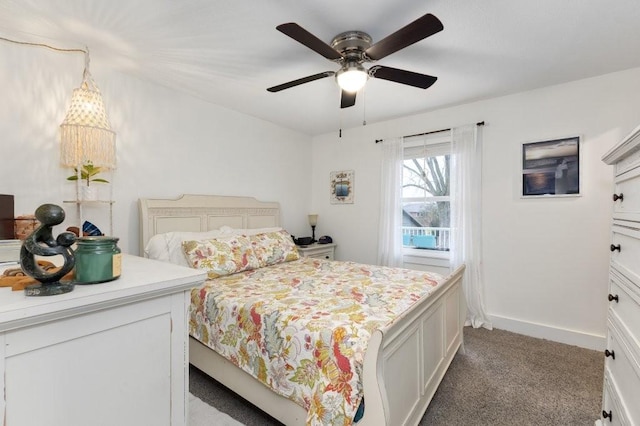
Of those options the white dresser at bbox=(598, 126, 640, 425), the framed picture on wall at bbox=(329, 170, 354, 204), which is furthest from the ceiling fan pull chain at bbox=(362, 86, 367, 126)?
the white dresser at bbox=(598, 126, 640, 425)

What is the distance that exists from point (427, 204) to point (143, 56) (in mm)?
3186

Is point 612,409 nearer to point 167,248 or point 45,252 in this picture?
point 45,252

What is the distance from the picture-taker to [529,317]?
9.69 feet

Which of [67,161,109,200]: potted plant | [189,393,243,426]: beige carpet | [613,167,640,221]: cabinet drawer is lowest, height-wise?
[189,393,243,426]: beige carpet

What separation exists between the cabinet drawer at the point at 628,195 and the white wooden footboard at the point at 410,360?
97cm

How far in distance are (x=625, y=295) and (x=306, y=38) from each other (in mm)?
1898

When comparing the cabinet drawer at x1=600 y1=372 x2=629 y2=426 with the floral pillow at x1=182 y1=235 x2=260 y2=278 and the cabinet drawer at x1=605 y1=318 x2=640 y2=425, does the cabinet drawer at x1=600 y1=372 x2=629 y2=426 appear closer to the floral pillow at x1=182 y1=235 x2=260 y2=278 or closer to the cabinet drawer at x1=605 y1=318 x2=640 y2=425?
the cabinet drawer at x1=605 y1=318 x2=640 y2=425

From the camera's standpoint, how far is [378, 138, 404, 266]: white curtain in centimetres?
364

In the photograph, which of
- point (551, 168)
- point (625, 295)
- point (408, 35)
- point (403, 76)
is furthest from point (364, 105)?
point (625, 295)

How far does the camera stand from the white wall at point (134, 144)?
2006mm

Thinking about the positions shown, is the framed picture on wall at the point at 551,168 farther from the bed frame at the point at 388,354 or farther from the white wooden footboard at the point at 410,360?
the white wooden footboard at the point at 410,360

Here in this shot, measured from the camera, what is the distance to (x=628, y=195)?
4.25 feet

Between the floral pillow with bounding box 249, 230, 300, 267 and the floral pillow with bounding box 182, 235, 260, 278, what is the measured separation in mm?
84

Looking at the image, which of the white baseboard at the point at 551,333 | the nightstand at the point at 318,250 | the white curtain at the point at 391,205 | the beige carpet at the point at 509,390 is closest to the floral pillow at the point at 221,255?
the beige carpet at the point at 509,390
